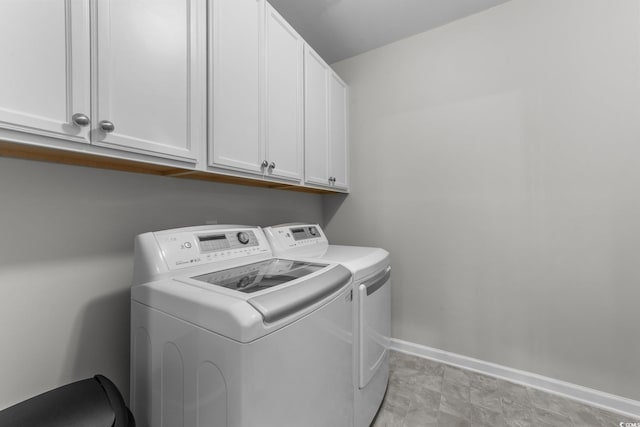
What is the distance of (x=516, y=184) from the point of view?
5.79ft

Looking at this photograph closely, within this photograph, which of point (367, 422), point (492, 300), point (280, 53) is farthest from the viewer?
point (492, 300)

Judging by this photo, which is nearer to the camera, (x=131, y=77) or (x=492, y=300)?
(x=131, y=77)

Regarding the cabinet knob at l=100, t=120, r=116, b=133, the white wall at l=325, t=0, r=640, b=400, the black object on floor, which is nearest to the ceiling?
the white wall at l=325, t=0, r=640, b=400

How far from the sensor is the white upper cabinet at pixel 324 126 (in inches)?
69.7

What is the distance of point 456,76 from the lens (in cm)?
196

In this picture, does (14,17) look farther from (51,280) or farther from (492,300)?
(492,300)

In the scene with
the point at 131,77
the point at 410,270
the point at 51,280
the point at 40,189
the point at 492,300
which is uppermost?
the point at 131,77

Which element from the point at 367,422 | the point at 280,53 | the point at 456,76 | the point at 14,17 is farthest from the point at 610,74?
the point at 14,17

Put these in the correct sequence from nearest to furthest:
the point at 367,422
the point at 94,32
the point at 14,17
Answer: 1. the point at 14,17
2. the point at 94,32
3. the point at 367,422

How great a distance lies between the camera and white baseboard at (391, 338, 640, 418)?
1.48 metres

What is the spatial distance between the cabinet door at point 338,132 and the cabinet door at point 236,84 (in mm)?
838

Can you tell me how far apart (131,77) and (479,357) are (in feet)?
8.53

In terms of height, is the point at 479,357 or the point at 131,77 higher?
the point at 131,77

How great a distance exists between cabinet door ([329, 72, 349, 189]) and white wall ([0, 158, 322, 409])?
1.26 metres
